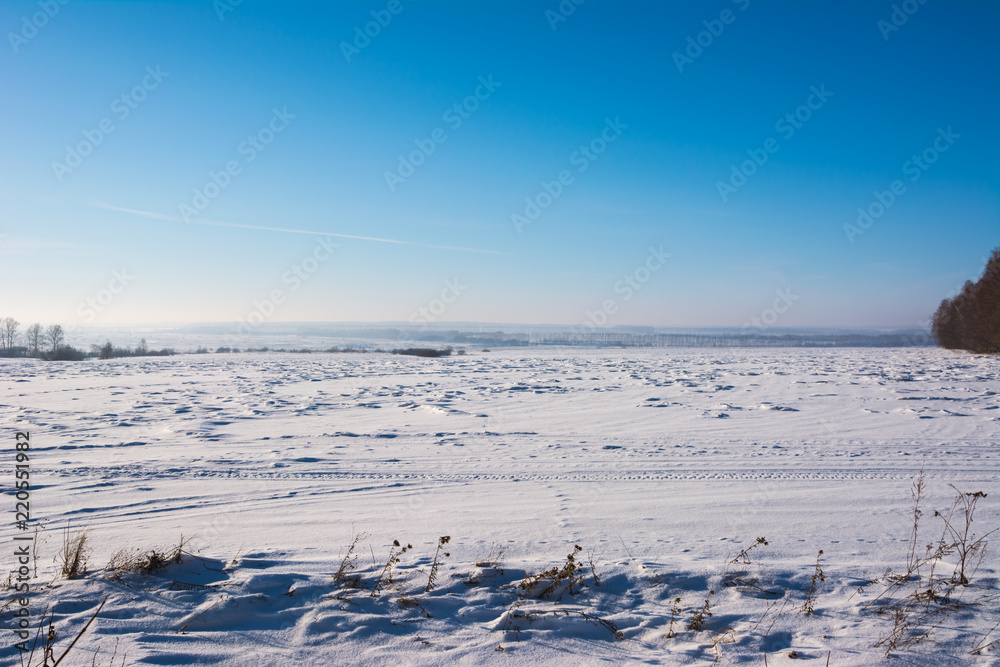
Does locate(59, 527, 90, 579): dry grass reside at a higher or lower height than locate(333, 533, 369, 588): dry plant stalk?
higher

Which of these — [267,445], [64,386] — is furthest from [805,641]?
[64,386]

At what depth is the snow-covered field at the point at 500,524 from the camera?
10.6ft

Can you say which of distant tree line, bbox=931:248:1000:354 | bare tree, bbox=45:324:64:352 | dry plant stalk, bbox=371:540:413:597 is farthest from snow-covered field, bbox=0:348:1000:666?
bare tree, bbox=45:324:64:352

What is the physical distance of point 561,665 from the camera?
3.00 meters

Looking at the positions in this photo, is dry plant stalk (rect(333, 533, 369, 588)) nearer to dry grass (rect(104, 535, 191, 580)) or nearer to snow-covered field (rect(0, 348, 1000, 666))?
snow-covered field (rect(0, 348, 1000, 666))

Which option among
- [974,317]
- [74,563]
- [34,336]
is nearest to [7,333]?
[34,336]

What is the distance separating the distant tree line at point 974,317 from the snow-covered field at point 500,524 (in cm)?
2912

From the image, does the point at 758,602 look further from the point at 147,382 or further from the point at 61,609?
the point at 147,382

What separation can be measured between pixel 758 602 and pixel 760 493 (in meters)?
3.13

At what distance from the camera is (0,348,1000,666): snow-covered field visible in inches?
127

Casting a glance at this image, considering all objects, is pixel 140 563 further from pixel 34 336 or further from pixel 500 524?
pixel 34 336

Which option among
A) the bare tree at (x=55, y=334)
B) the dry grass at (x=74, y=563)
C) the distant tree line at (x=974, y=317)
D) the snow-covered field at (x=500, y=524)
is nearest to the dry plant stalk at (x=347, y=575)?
the snow-covered field at (x=500, y=524)

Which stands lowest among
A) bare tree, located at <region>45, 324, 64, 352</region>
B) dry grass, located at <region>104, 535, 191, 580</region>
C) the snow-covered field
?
the snow-covered field

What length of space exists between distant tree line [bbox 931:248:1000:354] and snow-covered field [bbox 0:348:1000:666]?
29.1 metres
